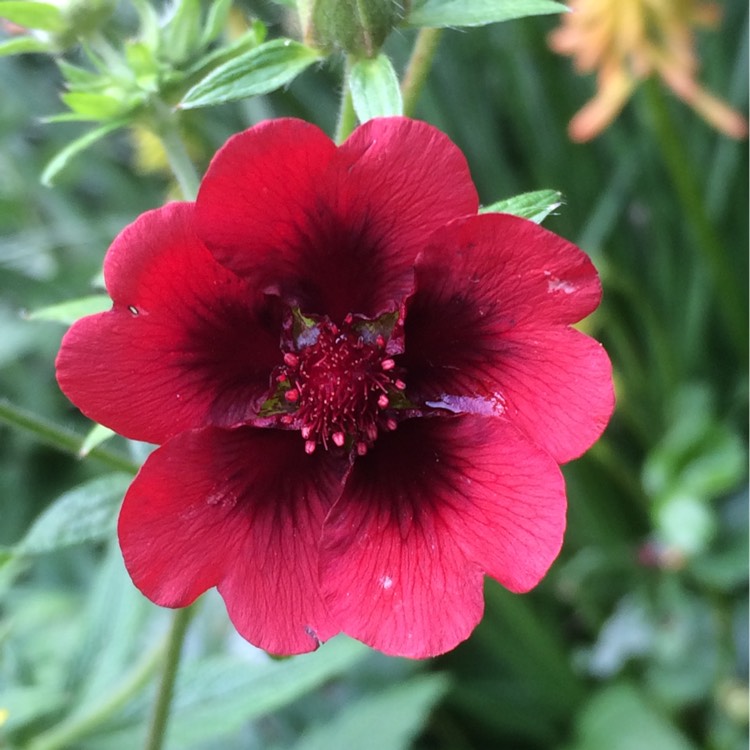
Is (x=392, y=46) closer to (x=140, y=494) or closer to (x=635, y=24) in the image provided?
(x=635, y=24)

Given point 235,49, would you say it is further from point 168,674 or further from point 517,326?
point 168,674

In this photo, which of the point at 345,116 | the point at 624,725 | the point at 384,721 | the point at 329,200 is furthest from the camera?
the point at 624,725

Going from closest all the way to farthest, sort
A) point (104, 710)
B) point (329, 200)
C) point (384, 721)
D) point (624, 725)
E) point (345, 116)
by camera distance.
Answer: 1. point (329, 200)
2. point (345, 116)
3. point (104, 710)
4. point (384, 721)
5. point (624, 725)

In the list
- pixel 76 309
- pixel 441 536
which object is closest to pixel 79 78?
pixel 76 309

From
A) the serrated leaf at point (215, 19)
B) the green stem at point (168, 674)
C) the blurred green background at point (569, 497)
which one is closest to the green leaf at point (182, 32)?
the serrated leaf at point (215, 19)

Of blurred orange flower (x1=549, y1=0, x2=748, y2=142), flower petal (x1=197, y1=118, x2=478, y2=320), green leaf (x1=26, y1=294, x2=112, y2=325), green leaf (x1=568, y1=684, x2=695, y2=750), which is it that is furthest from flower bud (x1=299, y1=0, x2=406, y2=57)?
green leaf (x1=568, y1=684, x2=695, y2=750)

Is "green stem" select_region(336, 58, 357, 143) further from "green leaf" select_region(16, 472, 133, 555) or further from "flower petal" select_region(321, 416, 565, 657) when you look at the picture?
"green leaf" select_region(16, 472, 133, 555)
